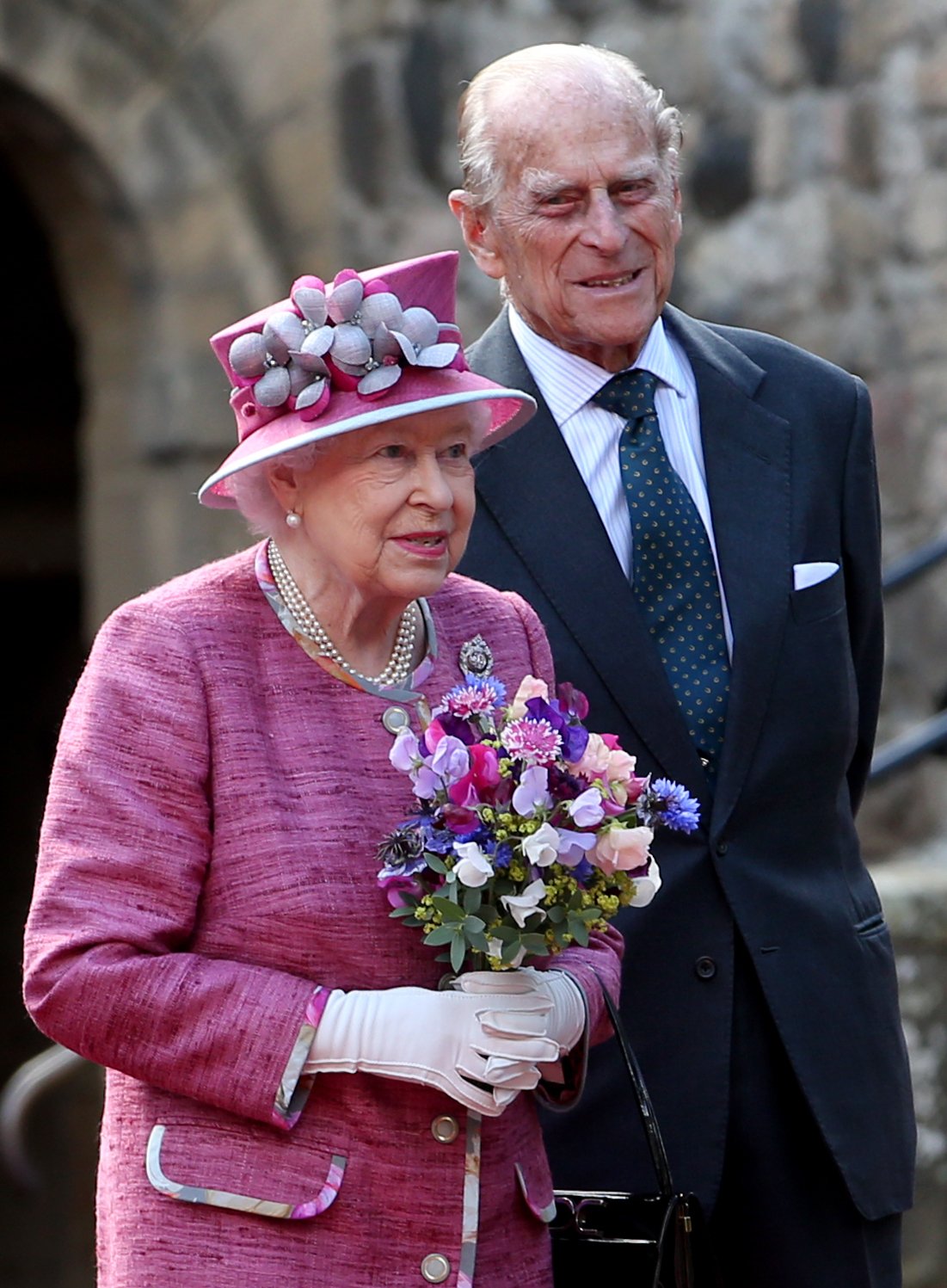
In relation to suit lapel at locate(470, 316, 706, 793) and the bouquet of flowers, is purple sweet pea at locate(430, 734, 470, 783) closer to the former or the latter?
the bouquet of flowers

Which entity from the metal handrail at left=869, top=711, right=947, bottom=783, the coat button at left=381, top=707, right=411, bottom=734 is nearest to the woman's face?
the coat button at left=381, top=707, right=411, bottom=734

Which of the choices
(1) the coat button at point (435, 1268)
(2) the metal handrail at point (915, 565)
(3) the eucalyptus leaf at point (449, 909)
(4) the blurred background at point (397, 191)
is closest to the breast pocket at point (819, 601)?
(3) the eucalyptus leaf at point (449, 909)

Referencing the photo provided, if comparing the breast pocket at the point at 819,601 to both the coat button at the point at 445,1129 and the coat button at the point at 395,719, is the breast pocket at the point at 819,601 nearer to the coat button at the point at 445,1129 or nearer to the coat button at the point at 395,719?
the coat button at the point at 395,719

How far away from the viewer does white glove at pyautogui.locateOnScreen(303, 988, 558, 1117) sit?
2154 mm

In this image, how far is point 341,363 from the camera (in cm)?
224

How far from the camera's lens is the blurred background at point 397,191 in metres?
4.83

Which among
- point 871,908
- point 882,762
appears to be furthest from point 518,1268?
point 882,762

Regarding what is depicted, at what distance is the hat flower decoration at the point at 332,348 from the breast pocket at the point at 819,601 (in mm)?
700

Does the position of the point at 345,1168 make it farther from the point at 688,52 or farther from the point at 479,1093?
the point at 688,52

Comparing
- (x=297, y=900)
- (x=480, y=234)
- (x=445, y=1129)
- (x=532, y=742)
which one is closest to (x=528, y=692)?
(x=532, y=742)

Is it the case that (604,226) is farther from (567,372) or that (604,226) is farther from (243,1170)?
(243,1170)

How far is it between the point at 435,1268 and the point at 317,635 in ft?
2.04

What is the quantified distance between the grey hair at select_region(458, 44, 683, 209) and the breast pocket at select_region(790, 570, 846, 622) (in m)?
0.53

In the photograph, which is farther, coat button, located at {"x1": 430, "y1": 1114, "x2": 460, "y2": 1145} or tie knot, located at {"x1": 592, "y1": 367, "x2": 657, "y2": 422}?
tie knot, located at {"x1": 592, "y1": 367, "x2": 657, "y2": 422}
